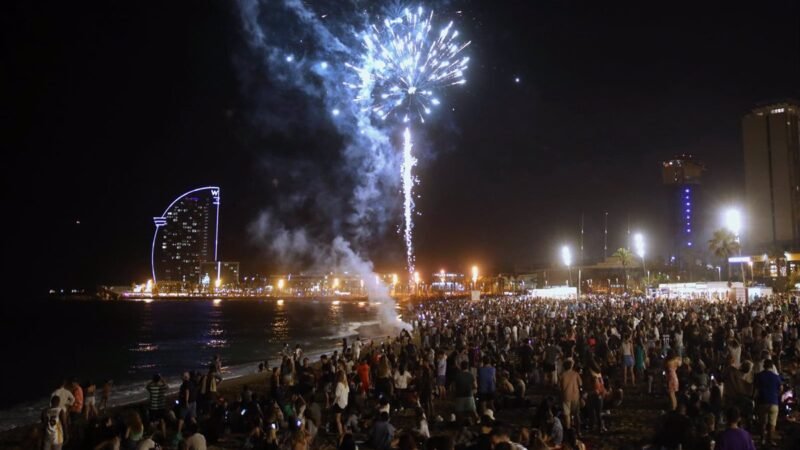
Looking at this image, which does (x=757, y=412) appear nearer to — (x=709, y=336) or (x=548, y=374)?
(x=548, y=374)

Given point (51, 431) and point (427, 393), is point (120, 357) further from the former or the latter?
point (427, 393)

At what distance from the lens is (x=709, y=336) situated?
1673 centimetres

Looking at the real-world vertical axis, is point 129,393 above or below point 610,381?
below

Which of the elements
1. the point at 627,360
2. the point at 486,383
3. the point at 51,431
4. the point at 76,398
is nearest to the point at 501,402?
the point at 486,383

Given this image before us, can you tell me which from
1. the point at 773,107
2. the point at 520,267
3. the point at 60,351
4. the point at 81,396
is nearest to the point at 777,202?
the point at 773,107

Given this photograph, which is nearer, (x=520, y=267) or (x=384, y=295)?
(x=384, y=295)

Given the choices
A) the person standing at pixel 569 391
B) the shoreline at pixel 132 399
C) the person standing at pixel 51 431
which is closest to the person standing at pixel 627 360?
the person standing at pixel 569 391

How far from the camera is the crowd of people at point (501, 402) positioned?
8195mm

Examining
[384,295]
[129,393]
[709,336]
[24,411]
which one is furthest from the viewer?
[384,295]

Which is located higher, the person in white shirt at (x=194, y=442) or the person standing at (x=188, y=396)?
the person in white shirt at (x=194, y=442)

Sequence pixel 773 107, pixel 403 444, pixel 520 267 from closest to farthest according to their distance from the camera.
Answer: pixel 403 444
pixel 773 107
pixel 520 267

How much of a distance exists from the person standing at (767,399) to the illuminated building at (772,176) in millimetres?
101795

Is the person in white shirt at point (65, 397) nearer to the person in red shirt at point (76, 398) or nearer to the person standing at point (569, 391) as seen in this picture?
the person in red shirt at point (76, 398)

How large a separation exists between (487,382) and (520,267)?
16590 centimetres
